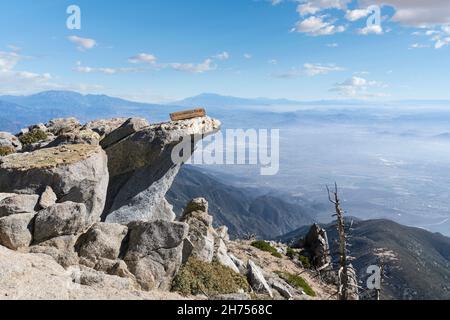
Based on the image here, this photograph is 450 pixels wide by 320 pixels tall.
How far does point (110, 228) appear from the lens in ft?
87.8

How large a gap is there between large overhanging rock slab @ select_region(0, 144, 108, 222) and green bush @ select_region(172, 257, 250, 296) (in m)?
7.00

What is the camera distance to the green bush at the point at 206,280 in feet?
84.6

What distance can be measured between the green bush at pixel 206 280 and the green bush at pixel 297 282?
1386 cm

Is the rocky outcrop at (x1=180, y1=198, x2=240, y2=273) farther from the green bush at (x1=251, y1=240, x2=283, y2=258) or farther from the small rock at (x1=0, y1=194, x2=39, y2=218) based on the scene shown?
the green bush at (x1=251, y1=240, x2=283, y2=258)

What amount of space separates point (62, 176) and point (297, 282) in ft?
86.0

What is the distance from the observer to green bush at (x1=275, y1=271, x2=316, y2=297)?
42.7 metres

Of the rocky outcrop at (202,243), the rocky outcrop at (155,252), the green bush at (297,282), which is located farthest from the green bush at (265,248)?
the rocky outcrop at (155,252)

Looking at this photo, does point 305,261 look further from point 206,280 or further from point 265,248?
point 206,280

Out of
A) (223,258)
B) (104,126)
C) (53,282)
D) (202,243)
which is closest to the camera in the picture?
(53,282)

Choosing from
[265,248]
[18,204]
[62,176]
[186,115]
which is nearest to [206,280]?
[62,176]

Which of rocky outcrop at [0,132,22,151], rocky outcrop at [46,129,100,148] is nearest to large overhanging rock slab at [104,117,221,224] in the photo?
rocky outcrop at [46,129,100,148]
